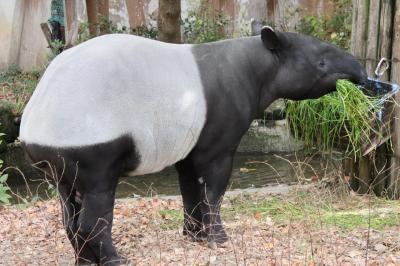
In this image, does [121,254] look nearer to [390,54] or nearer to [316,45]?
[316,45]

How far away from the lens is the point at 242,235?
4.45m

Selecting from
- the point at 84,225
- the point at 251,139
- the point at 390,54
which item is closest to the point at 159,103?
the point at 84,225

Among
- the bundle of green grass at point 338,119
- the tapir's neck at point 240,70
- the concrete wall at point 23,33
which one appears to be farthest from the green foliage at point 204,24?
the tapir's neck at point 240,70

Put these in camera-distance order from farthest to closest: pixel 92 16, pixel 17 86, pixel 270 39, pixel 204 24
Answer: pixel 204 24 → pixel 92 16 → pixel 17 86 → pixel 270 39

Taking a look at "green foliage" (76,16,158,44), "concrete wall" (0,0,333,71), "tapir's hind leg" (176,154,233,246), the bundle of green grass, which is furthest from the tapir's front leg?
"green foliage" (76,16,158,44)

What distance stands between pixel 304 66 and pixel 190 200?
140 centimetres

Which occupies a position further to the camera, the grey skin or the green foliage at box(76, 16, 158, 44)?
the green foliage at box(76, 16, 158, 44)

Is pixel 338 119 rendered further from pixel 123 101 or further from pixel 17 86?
pixel 17 86

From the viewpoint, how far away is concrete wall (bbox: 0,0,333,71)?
15141 mm

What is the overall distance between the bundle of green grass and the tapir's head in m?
0.62

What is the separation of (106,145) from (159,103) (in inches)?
21.9

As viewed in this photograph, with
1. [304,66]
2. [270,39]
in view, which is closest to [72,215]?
[270,39]

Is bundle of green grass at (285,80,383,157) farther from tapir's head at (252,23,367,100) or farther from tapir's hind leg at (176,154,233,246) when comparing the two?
tapir's hind leg at (176,154,233,246)

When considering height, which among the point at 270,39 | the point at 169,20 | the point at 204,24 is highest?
the point at 204,24
